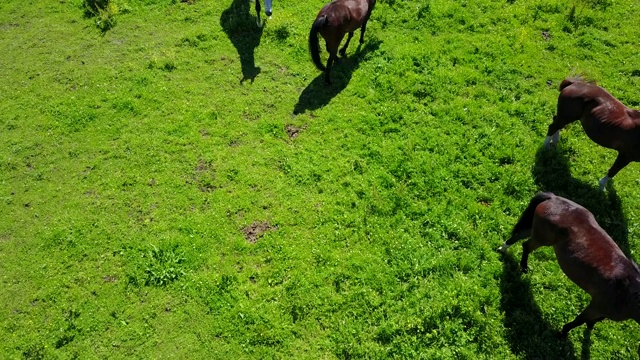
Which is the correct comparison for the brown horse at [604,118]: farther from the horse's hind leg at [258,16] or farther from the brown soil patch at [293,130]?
the horse's hind leg at [258,16]

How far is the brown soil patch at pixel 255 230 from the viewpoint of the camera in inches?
320

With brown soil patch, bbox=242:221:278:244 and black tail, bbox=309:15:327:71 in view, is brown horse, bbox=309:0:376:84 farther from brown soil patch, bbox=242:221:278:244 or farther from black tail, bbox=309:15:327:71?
brown soil patch, bbox=242:221:278:244

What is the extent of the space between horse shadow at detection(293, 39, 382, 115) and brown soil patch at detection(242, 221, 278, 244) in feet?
10.3

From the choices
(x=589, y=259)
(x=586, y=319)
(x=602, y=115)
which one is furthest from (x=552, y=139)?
(x=586, y=319)

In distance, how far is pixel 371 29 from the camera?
1158 cm

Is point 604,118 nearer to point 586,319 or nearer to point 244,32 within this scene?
point 586,319

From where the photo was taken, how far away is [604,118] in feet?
25.4

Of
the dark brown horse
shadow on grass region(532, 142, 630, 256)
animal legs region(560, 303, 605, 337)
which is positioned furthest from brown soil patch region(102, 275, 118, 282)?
shadow on grass region(532, 142, 630, 256)

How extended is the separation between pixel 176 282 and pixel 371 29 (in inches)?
330

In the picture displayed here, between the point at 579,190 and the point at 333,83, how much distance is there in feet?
19.7

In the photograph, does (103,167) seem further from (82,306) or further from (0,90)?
(0,90)

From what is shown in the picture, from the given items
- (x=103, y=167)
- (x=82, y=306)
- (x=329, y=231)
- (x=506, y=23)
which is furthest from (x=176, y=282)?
(x=506, y=23)

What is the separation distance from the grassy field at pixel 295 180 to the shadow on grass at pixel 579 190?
0.13 ft

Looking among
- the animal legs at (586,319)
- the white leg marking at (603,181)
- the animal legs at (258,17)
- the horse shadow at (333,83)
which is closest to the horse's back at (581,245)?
the animal legs at (586,319)
